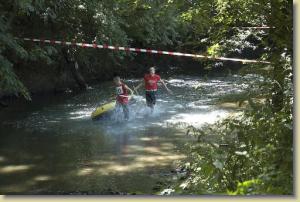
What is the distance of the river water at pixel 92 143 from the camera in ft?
20.5

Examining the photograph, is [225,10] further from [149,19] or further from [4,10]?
[149,19]

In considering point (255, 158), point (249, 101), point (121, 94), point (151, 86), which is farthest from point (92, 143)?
point (255, 158)

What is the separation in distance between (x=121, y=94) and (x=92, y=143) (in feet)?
6.94

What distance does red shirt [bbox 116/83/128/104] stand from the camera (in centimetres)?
1037

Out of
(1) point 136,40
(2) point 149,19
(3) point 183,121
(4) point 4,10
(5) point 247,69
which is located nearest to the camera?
(5) point 247,69

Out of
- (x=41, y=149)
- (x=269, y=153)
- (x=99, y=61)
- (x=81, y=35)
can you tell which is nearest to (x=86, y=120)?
(x=41, y=149)

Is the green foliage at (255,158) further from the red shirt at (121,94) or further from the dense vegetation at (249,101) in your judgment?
the red shirt at (121,94)

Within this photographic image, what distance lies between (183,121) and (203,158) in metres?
5.64

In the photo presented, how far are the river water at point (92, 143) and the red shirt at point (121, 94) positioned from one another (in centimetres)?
36

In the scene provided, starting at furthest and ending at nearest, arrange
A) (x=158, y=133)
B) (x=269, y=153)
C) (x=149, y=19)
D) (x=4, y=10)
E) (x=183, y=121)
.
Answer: (x=149, y=19)
(x=4, y=10)
(x=183, y=121)
(x=158, y=133)
(x=269, y=153)

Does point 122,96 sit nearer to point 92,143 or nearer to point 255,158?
point 92,143

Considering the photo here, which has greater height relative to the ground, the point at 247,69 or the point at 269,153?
the point at 247,69

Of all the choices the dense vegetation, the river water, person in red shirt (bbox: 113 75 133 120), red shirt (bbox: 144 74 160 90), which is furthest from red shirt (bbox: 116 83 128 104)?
the dense vegetation

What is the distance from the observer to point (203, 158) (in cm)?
448
